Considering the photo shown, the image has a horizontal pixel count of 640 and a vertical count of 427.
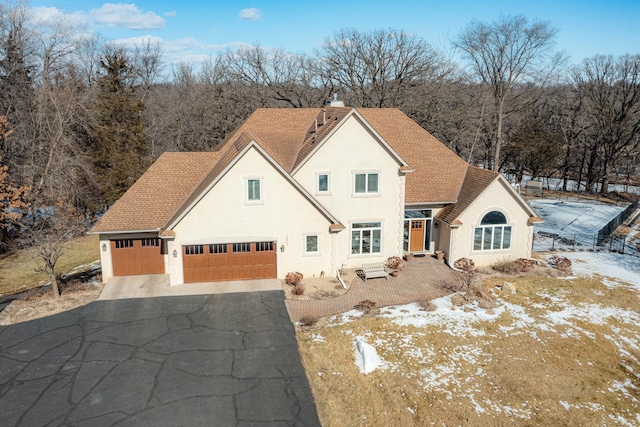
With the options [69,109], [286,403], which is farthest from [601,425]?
[69,109]

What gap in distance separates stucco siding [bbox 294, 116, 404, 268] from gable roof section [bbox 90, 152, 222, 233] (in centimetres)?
594

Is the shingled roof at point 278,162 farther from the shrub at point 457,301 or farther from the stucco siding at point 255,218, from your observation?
the shrub at point 457,301

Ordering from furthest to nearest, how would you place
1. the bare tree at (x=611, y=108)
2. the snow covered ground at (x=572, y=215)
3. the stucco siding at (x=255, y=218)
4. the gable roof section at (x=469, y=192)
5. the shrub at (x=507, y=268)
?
the bare tree at (x=611, y=108), the snow covered ground at (x=572, y=215), the gable roof section at (x=469, y=192), the shrub at (x=507, y=268), the stucco siding at (x=255, y=218)

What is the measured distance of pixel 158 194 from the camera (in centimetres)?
2245

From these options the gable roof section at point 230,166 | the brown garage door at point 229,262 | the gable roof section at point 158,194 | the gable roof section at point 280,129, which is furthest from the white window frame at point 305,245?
the gable roof section at point 158,194

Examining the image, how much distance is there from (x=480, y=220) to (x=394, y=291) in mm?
6824

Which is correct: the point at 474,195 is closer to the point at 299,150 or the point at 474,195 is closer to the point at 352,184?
the point at 352,184

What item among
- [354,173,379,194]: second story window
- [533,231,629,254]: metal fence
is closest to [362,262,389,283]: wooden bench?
[354,173,379,194]: second story window

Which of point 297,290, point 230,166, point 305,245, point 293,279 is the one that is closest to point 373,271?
point 305,245

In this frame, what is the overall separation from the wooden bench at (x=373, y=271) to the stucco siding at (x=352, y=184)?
52.8 inches

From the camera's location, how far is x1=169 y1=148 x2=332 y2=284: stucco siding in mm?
20094

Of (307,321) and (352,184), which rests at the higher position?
(352,184)

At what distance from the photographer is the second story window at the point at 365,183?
22594mm

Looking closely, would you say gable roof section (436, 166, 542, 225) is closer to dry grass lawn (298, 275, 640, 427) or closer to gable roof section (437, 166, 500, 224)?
gable roof section (437, 166, 500, 224)
